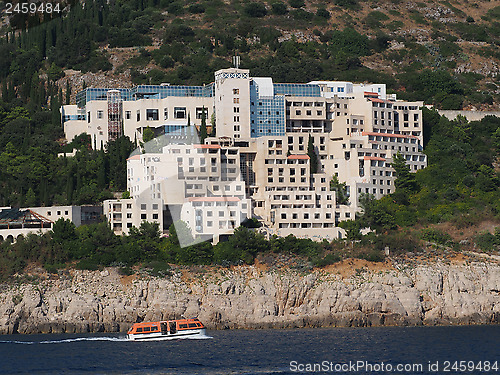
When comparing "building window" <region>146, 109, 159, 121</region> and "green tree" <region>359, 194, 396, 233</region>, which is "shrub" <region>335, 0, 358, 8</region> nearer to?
"building window" <region>146, 109, 159, 121</region>

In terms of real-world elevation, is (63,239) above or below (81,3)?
below

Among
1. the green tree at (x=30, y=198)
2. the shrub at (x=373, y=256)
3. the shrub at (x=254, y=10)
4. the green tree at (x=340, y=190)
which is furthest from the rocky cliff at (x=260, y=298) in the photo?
the shrub at (x=254, y=10)

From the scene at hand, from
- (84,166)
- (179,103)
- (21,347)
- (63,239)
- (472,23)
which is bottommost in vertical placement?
(21,347)

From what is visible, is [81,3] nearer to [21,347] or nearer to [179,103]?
[179,103]

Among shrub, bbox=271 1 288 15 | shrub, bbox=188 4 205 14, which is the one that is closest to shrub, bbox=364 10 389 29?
shrub, bbox=271 1 288 15

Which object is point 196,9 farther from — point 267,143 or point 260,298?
point 260,298

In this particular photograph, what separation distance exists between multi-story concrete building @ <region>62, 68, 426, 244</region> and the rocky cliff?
25.5ft

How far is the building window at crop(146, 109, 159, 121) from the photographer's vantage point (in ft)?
381

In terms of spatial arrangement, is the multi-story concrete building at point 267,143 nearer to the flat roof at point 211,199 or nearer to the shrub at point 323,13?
the flat roof at point 211,199

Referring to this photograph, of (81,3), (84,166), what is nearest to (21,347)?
(84,166)

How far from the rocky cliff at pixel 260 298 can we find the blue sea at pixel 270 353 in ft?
9.48

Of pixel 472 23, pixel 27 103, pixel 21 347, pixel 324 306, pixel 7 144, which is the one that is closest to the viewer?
pixel 21 347

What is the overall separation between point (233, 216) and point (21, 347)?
1100 inches

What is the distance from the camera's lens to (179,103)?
116 metres
